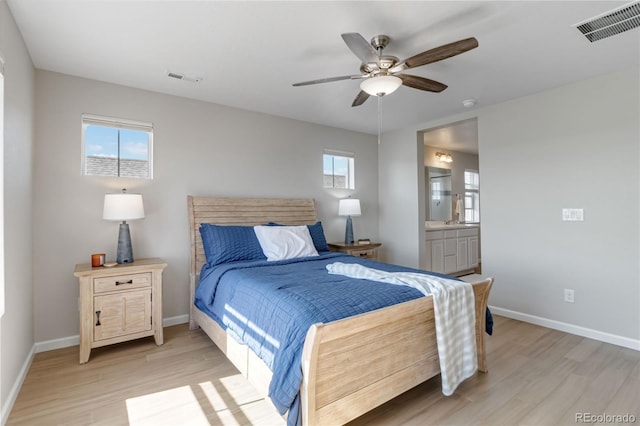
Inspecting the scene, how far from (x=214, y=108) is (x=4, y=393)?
3.02 m

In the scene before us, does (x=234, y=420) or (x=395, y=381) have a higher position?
(x=395, y=381)

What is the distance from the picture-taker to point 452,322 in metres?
2.07

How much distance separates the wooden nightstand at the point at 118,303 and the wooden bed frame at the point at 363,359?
808 millimetres

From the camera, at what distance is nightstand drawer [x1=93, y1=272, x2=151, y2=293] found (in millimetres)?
2643

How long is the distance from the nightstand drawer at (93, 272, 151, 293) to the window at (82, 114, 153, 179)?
1.09 m

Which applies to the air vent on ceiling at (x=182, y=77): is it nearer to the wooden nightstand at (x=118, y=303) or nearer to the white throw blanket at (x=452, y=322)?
the wooden nightstand at (x=118, y=303)

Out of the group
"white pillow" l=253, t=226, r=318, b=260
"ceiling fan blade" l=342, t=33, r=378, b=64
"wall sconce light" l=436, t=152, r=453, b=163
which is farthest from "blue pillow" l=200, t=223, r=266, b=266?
"wall sconce light" l=436, t=152, r=453, b=163

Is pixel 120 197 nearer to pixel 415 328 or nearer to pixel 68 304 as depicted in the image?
pixel 68 304

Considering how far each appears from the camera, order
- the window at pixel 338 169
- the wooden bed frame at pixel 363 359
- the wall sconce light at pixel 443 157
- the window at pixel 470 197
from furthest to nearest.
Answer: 1. the window at pixel 470 197
2. the wall sconce light at pixel 443 157
3. the window at pixel 338 169
4. the wooden bed frame at pixel 363 359

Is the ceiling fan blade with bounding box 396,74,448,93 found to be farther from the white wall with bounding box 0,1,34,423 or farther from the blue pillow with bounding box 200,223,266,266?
the white wall with bounding box 0,1,34,423

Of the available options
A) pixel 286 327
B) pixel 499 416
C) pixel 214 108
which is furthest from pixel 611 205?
pixel 214 108

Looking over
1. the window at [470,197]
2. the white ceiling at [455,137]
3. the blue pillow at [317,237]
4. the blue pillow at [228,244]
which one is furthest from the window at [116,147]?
the window at [470,197]

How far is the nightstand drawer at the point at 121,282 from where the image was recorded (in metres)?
2.64

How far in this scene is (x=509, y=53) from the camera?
258cm
